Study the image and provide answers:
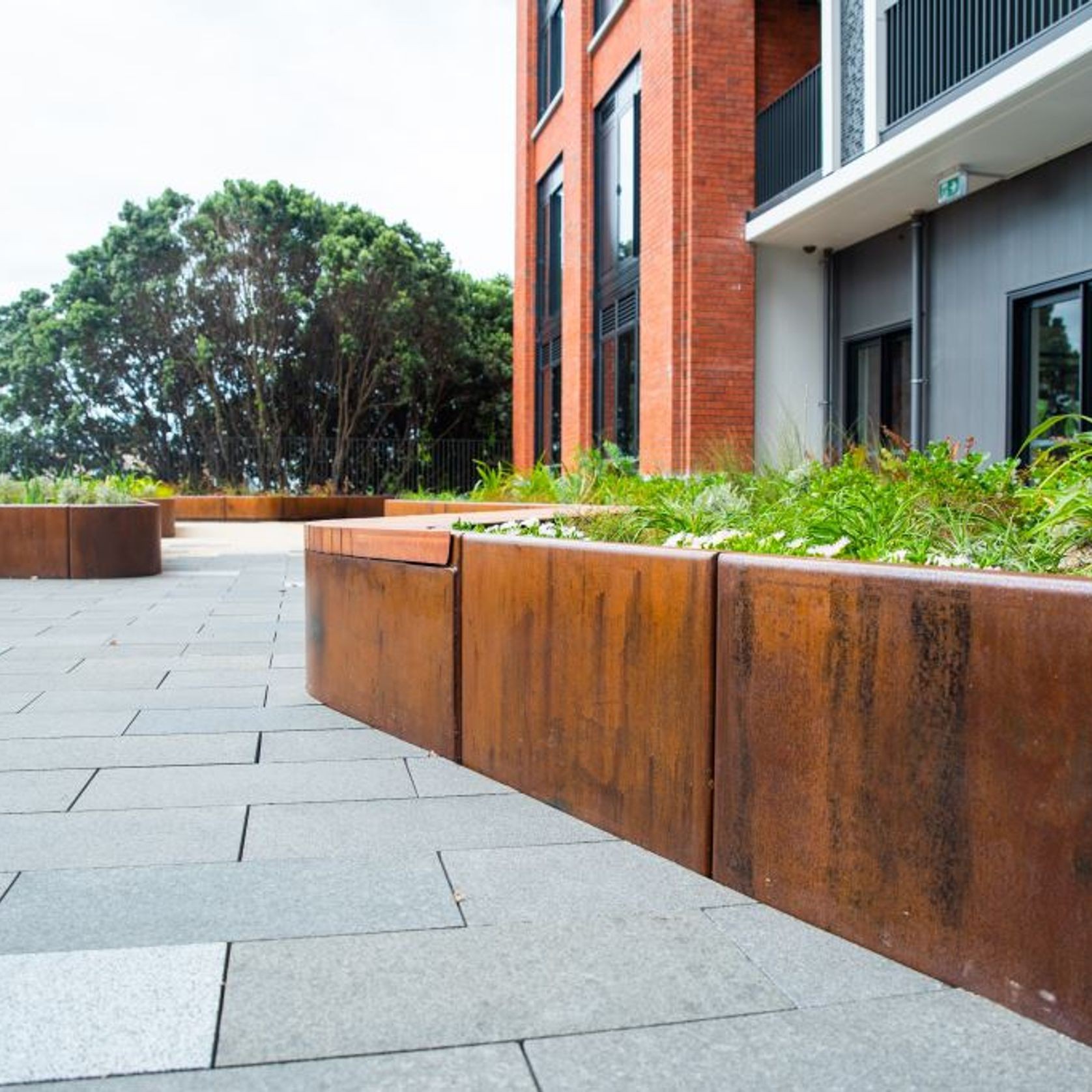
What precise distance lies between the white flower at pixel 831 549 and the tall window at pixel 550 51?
55.7 ft

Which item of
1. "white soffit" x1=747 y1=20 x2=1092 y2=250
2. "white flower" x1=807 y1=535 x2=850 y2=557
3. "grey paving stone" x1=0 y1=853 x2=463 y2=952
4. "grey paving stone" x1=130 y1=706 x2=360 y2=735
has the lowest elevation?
"grey paving stone" x1=0 y1=853 x2=463 y2=952

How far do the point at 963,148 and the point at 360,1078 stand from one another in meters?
9.59

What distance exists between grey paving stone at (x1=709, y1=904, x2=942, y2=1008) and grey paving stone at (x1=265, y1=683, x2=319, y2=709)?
10.4 feet

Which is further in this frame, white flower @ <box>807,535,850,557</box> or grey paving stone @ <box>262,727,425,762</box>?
grey paving stone @ <box>262,727,425,762</box>

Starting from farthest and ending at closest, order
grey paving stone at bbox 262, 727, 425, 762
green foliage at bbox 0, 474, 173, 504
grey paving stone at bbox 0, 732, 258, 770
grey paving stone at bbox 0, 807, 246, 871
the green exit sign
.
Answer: green foliage at bbox 0, 474, 173, 504
the green exit sign
grey paving stone at bbox 262, 727, 425, 762
grey paving stone at bbox 0, 732, 258, 770
grey paving stone at bbox 0, 807, 246, 871

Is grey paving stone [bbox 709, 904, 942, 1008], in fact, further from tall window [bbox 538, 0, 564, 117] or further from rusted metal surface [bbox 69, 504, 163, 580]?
tall window [bbox 538, 0, 564, 117]

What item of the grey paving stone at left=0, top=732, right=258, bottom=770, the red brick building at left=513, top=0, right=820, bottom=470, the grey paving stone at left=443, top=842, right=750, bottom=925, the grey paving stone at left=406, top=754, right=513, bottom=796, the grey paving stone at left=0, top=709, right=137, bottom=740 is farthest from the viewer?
the red brick building at left=513, top=0, right=820, bottom=470

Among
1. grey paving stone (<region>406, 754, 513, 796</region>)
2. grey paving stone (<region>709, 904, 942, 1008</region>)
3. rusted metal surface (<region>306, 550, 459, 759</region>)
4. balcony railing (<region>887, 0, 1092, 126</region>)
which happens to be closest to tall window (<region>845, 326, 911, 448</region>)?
balcony railing (<region>887, 0, 1092, 126</region>)

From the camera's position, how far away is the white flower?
338 cm

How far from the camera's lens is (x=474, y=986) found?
2.54m

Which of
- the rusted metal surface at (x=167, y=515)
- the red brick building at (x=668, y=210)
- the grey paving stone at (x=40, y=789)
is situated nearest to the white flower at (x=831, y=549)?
the grey paving stone at (x=40, y=789)

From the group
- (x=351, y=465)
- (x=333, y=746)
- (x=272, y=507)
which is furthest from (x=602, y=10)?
(x=333, y=746)

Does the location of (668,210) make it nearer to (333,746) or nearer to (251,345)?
(333,746)

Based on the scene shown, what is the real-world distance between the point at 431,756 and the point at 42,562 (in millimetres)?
8923
